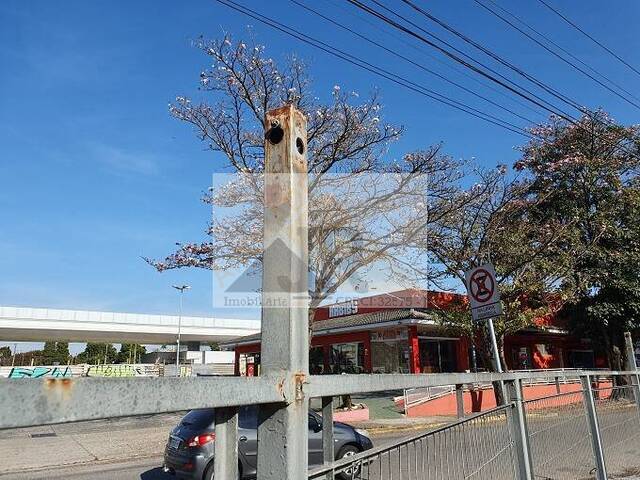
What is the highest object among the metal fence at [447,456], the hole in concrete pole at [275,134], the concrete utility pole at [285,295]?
the hole in concrete pole at [275,134]

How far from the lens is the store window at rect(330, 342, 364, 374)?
2939 centimetres

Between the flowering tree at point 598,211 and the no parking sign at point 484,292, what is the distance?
15.1 metres

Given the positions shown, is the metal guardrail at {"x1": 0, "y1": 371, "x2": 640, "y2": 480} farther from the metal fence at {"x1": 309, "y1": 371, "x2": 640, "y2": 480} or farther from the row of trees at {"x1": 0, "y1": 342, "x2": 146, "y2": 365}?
the row of trees at {"x1": 0, "y1": 342, "x2": 146, "y2": 365}

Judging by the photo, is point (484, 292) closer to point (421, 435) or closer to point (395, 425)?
point (421, 435)

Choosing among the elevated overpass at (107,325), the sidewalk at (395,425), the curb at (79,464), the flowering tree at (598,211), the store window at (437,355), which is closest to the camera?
the curb at (79,464)

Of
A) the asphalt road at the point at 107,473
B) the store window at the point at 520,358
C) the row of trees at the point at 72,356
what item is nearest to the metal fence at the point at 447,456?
the asphalt road at the point at 107,473

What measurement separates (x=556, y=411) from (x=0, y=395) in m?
5.30

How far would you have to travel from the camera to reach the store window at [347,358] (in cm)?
2939

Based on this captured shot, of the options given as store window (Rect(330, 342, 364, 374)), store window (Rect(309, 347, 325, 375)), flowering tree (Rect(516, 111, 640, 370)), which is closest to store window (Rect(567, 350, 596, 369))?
flowering tree (Rect(516, 111, 640, 370))

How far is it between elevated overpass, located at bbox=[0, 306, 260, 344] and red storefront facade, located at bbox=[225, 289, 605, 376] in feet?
98.7

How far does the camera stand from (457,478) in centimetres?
306

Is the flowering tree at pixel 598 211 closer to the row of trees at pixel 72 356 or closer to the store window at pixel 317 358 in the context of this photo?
the store window at pixel 317 358

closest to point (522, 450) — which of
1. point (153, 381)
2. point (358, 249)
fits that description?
point (153, 381)

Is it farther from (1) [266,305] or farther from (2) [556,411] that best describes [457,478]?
(2) [556,411]
